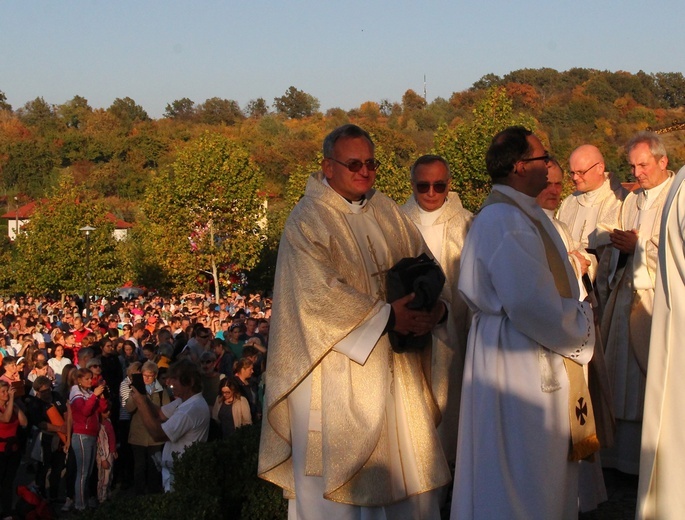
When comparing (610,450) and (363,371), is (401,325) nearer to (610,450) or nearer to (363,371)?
(363,371)

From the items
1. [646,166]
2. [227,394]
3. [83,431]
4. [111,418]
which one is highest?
[646,166]

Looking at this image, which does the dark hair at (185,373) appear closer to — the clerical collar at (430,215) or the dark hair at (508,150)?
the clerical collar at (430,215)

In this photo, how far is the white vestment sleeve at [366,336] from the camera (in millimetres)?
4418

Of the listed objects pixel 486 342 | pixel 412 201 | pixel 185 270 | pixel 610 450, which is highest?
pixel 412 201

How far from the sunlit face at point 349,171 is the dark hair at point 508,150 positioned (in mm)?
610

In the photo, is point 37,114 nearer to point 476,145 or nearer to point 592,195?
point 476,145

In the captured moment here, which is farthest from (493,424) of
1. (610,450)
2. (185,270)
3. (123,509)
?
(185,270)

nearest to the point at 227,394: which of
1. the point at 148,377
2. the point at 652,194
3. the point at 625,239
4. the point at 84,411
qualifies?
the point at 148,377

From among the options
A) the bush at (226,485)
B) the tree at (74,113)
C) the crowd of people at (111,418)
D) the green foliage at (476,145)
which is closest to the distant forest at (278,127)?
the tree at (74,113)

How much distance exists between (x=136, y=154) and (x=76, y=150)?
954 centimetres

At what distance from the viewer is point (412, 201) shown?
6.50 metres

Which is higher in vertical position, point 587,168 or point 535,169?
point 535,169

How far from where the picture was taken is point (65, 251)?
43844mm

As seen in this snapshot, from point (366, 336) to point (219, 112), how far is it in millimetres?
129014
